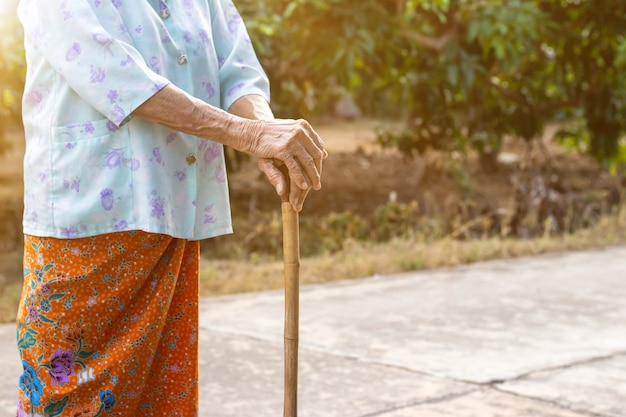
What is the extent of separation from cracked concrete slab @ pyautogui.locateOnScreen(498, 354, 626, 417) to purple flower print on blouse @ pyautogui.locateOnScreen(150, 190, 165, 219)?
1.96 meters

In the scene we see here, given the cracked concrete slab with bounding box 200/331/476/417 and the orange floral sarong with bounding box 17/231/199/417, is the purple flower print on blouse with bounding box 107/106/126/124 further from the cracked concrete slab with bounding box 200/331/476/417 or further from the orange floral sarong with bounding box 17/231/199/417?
the cracked concrete slab with bounding box 200/331/476/417

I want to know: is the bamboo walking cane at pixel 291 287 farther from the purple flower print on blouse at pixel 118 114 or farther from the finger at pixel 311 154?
the purple flower print on blouse at pixel 118 114

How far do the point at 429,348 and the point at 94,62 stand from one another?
261cm

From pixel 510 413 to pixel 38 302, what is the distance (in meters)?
1.88

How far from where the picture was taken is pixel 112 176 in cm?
224

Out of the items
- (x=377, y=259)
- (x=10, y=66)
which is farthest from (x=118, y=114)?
(x=10, y=66)

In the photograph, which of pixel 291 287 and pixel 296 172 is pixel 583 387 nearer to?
pixel 291 287

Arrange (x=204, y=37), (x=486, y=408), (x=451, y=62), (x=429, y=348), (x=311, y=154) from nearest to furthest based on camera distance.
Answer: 1. (x=311, y=154)
2. (x=204, y=37)
3. (x=486, y=408)
4. (x=429, y=348)
5. (x=451, y=62)

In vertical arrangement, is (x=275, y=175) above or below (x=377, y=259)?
above

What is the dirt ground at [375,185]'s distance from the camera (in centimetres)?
816

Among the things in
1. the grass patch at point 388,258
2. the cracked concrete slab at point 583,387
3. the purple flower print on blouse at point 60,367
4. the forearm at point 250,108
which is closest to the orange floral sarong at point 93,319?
the purple flower print on blouse at point 60,367

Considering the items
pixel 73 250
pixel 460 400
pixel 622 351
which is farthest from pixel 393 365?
pixel 73 250

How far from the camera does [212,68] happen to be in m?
2.44

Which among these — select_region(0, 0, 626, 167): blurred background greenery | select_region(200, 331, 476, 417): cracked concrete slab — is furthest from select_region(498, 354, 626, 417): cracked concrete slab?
select_region(0, 0, 626, 167): blurred background greenery
